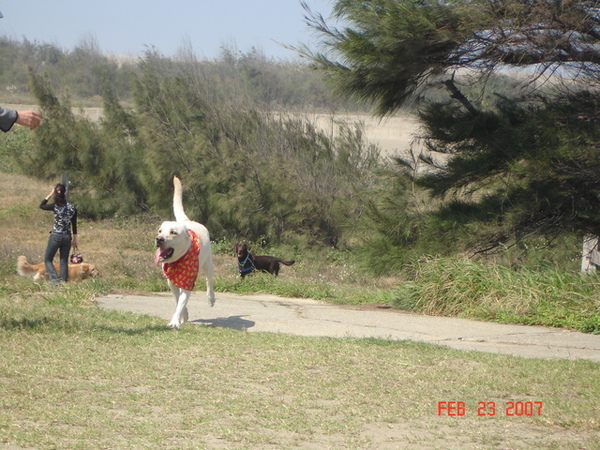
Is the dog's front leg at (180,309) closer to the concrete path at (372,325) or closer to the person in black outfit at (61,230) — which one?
the concrete path at (372,325)

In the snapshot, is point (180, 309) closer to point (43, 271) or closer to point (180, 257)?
point (180, 257)

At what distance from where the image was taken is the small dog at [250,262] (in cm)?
1350

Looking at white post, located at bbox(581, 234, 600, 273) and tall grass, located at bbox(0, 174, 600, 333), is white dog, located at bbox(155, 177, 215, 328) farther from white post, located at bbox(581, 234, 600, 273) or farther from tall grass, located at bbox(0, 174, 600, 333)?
white post, located at bbox(581, 234, 600, 273)

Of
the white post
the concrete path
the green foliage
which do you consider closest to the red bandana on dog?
the concrete path

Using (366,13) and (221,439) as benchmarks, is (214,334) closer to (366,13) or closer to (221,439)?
(221,439)

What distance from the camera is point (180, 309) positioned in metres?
7.95

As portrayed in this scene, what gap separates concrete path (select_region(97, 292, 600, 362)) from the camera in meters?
7.82

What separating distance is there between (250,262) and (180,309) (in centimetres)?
575
